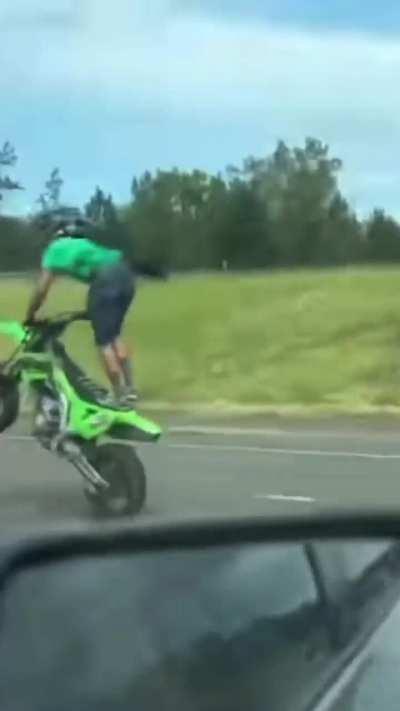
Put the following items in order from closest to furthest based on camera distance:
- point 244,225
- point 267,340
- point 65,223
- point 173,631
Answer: point 173,631, point 65,223, point 267,340, point 244,225

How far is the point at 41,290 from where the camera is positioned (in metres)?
15.0

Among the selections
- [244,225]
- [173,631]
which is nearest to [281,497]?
[173,631]

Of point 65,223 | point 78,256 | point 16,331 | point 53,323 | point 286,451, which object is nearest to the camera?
point 53,323

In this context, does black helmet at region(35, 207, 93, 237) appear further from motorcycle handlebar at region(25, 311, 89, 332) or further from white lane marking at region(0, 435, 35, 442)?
white lane marking at region(0, 435, 35, 442)

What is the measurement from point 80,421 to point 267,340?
18.4m

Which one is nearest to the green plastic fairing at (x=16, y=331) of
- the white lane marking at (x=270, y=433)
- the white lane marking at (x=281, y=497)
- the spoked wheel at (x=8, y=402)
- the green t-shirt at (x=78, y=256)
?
the spoked wheel at (x=8, y=402)

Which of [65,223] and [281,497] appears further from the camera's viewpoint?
[65,223]

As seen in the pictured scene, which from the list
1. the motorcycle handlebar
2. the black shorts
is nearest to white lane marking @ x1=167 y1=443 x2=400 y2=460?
the black shorts

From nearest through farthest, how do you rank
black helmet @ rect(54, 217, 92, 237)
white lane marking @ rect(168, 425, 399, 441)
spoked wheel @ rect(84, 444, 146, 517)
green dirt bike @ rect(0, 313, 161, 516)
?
spoked wheel @ rect(84, 444, 146, 517)
green dirt bike @ rect(0, 313, 161, 516)
black helmet @ rect(54, 217, 92, 237)
white lane marking @ rect(168, 425, 399, 441)

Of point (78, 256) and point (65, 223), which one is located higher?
point (65, 223)

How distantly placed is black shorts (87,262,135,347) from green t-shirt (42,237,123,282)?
0.23ft

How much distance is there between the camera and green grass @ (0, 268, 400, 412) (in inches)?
1054

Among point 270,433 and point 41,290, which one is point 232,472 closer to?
point 41,290

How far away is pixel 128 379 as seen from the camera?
51.0 feet
